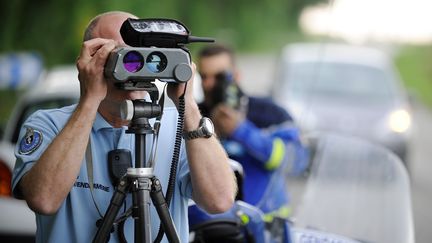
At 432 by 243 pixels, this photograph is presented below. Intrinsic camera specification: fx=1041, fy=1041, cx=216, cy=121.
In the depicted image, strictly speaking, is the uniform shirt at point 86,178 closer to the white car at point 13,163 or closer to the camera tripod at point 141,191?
the camera tripod at point 141,191

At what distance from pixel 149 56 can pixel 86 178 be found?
50 cm

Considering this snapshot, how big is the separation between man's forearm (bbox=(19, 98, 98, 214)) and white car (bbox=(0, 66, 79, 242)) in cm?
350

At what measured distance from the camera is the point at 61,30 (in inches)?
652

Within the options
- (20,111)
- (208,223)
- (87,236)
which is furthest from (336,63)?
(87,236)

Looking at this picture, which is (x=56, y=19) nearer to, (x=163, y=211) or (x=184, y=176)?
(x=184, y=176)

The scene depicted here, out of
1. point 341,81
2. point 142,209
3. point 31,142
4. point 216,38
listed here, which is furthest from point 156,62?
point 341,81

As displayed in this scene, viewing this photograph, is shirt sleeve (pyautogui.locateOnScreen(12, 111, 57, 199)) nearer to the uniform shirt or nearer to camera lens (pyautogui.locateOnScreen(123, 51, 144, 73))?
the uniform shirt

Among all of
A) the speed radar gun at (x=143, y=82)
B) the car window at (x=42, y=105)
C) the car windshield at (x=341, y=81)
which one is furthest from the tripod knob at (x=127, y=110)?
the car windshield at (x=341, y=81)

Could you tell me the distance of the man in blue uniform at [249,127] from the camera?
514 centimetres

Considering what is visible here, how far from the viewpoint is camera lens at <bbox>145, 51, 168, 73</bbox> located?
2838mm

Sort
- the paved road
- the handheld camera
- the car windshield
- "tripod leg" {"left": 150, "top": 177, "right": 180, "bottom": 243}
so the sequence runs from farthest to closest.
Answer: the car windshield, the paved road, "tripod leg" {"left": 150, "top": 177, "right": 180, "bottom": 243}, the handheld camera

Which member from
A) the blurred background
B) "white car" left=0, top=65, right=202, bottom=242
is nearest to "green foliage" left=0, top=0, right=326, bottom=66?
the blurred background

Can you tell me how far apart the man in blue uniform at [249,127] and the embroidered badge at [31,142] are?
1813 millimetres

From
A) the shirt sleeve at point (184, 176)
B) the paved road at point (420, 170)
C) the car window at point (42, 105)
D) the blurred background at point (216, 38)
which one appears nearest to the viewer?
the shirt sleeve at point (184, 176)
